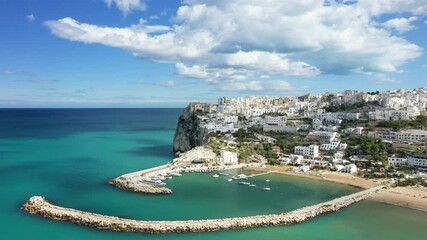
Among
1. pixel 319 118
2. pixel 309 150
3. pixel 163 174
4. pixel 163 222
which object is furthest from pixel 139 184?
pixel 319 118

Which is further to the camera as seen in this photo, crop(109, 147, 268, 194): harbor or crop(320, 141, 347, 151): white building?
crop(320, 141, 347, 151): white building

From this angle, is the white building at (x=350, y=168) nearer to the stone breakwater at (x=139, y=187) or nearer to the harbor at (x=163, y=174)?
the harbor at (x=163, y=174)

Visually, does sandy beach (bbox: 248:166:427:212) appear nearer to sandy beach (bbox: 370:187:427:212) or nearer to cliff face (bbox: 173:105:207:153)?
sandy beach (bbox: 370:187:427:212)

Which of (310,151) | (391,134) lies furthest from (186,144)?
(391,134)

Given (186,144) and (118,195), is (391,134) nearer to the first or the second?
(186,144)

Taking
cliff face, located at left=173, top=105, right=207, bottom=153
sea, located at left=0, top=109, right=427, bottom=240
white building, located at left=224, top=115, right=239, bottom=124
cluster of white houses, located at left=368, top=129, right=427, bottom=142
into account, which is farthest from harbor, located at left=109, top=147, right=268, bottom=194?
white building, located at left=224, top=115, right=239, bottom=124

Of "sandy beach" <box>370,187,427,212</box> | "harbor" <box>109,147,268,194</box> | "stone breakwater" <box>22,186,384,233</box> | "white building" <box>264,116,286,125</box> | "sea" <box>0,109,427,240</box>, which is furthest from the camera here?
"white building" <box>264,116,286,125</box>

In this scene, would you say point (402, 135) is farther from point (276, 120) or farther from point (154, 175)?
point (154, 175)
